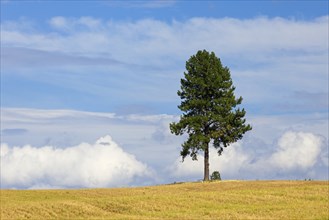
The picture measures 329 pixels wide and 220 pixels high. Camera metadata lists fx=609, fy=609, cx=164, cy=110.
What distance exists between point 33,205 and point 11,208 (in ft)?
6.47

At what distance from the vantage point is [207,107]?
256ft

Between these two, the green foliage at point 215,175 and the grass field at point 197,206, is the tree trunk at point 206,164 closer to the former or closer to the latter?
the green foliage at point 215,175

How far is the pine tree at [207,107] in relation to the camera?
76.9 metres

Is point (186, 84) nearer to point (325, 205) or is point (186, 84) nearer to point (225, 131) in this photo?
point (225, 131)

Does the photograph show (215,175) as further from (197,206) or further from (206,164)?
(197,206)

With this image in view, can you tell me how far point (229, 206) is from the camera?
1779 inches

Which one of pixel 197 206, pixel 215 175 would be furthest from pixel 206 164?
pixel 197 206

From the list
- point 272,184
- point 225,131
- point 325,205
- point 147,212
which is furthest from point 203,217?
point 225,131

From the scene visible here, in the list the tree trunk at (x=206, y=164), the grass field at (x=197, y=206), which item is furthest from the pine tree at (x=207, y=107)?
the grass field at (x=197, y=206)

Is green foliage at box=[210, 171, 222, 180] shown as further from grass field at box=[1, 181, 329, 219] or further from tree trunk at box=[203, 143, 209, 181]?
grass field at box=[1, 181, 329, 219]

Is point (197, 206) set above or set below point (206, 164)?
below

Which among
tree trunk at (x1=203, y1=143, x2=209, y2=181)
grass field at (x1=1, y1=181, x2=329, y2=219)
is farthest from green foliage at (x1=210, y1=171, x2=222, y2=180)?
grass field at (x1=1, y1=181, x2=329, y2=219)

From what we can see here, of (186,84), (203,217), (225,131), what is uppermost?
(186,84)

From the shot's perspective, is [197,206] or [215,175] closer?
[197,206]
